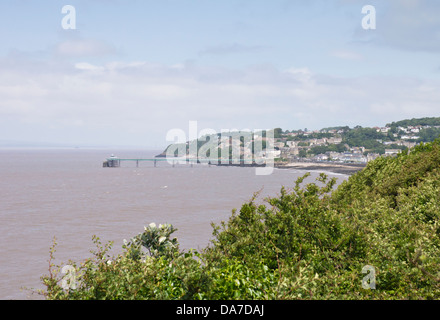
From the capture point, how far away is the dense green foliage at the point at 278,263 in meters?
6.89

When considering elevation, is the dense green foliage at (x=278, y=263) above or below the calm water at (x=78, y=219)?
above

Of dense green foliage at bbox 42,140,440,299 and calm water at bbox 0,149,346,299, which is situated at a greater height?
dense green foliage at bbox 42,140,440,299

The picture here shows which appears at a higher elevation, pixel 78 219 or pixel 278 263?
pixel 278 263

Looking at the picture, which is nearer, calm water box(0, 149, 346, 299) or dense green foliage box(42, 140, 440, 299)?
dense green foliage box(42, 140, 440, 299)

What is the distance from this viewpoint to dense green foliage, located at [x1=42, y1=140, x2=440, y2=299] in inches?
271

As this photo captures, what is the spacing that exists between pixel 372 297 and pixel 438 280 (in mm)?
1280

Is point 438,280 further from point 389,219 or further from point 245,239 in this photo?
point 389,219

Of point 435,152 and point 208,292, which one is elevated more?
point 435,152

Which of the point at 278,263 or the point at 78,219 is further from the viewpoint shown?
the point at 78,219

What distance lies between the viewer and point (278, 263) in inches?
320

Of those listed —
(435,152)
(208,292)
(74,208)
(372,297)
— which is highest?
(435,152)

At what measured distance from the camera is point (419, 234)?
11.1 m
